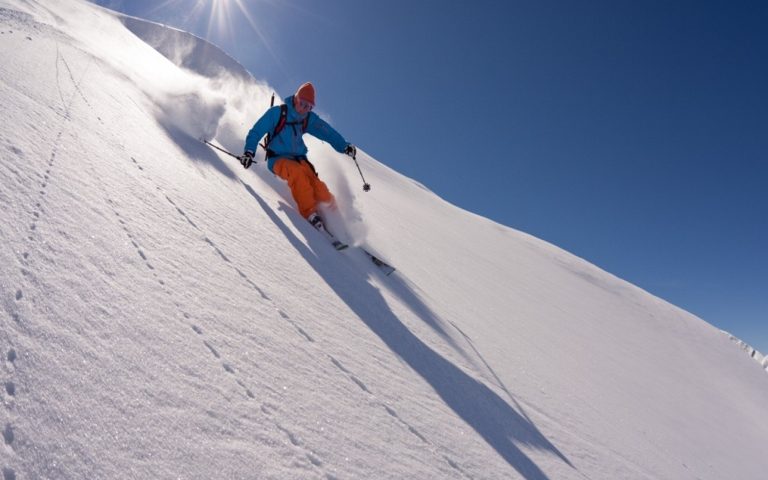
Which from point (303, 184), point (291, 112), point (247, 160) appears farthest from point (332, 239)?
point (291, 112)

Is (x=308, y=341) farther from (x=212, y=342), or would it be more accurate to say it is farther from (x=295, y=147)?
(x=295, y=147)

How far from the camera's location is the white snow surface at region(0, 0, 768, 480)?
1213mm

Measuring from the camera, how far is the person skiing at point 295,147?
5316 mm

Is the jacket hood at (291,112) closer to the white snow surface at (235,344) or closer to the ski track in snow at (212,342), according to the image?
the white snow surface at (235,344)

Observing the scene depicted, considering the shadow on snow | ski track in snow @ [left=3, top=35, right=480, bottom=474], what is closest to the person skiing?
the shadow on snow

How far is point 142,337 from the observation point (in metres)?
1.50

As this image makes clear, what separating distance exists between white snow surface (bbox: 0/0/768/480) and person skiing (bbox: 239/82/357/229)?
263mm

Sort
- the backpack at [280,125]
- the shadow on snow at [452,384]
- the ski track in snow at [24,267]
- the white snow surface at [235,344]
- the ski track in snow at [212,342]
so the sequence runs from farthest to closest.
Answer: the backpack at [280,125], the shadow on snow at [452,384], the ski track in snow at [212,342], the white snow surface at [235,344], the ski track in snow at [24,267]

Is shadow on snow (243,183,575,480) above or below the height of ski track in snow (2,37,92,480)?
above

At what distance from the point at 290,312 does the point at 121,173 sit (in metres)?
1.52

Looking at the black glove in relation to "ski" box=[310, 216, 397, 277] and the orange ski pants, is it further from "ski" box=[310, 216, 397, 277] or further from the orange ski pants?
"ski" box=[310, 216, 397, 277]

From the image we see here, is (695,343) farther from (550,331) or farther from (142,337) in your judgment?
(142,337)

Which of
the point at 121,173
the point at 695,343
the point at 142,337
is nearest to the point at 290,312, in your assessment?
the point at 142,337

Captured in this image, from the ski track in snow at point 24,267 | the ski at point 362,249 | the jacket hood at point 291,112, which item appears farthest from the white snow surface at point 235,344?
the jacket hood at point 291,112
